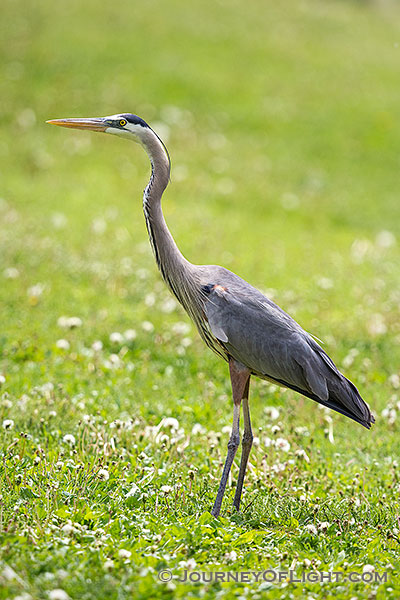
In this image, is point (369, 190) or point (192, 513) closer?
point (192, 513)

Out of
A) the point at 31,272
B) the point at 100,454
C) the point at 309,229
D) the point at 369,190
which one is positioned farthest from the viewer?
the point at 369,190

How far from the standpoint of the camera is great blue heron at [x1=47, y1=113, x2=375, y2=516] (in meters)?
5.21

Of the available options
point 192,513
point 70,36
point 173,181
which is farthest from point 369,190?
point 192,513

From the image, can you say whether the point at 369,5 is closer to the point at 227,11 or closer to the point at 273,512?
the point at 227,11

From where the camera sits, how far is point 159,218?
5305 mm

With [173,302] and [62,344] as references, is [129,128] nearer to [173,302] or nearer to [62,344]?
[62,344]

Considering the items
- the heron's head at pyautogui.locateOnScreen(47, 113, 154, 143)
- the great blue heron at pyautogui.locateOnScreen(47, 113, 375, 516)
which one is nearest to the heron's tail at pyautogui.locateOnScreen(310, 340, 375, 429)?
the great blue heron at pyautogui.locateOnScreen(47, 113, 375, 516)

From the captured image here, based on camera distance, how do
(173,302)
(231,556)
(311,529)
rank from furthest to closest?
(173,302) < (311,529) < (231,556)

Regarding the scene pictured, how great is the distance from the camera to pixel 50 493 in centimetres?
465

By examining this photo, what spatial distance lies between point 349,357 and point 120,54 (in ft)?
47.8

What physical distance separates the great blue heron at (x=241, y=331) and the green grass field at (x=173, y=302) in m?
0.75

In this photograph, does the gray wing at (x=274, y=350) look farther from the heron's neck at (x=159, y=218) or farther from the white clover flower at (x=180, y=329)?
the white clover flower at (x=180, y=329)

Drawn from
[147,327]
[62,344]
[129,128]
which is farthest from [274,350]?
[147,327]

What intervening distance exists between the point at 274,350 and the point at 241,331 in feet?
0.98
